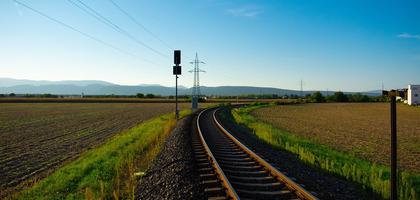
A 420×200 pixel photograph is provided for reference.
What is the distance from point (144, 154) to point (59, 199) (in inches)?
186

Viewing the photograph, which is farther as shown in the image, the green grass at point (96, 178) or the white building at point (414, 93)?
the white building at point (414, 93)

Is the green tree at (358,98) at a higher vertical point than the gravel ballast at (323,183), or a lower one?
higher

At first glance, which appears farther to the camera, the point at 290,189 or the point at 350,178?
the point at 350,178

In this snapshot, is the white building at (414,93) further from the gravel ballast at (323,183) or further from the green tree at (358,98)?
the gravel ballast at (323,183)

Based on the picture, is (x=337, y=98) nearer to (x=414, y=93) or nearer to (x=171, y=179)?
(x=414, y=93)

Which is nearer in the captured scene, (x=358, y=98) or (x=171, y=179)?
(x=171, y=179)

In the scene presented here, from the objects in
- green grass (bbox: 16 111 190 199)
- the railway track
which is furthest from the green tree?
the railway track

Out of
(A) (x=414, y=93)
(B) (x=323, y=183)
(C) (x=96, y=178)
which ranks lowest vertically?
(C) (x=96, y=178)

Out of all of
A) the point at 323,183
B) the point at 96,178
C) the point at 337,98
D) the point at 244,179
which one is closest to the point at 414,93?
the point at 337,98

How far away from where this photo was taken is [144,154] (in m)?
13.0

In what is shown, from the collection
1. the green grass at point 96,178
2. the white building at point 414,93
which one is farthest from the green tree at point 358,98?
the green grass at point 96,178

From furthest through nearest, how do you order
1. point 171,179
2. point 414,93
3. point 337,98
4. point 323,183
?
point 337,98 → point 414,93 → point 171,179 → point 323,183

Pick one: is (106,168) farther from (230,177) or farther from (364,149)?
(364,149)

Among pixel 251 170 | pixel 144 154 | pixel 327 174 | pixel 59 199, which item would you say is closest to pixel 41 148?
pixel 144 154
